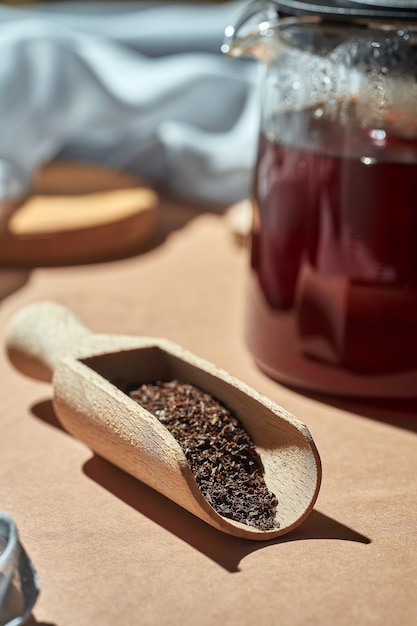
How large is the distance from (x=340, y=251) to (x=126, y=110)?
60cm

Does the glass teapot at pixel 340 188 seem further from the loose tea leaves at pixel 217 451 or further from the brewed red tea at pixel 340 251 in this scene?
the loose tea leaves at pixel 217 451

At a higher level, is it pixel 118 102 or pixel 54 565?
pixel 118 102

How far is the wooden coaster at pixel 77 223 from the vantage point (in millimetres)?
963

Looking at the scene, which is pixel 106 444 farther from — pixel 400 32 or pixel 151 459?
pixel 400 32

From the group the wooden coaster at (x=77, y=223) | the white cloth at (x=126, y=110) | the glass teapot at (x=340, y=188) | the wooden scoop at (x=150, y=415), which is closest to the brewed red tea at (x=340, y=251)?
the glass teapot at (x=340, y=188)

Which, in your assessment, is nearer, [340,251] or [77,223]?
[340,251]

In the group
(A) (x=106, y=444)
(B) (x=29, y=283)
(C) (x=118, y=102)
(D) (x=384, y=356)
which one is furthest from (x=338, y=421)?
(C) (x=118, y=102)

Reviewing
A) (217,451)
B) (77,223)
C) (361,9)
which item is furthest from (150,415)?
(77,223)

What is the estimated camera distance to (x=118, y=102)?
117 centimetres

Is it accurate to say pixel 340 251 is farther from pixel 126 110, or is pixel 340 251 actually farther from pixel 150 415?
pixel 126 110

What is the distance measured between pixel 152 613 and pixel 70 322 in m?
0.26

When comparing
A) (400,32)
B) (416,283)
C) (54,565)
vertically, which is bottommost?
(54,565)

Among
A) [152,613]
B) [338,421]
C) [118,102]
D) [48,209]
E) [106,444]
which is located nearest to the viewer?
[152,613]

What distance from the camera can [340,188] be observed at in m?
0.64
